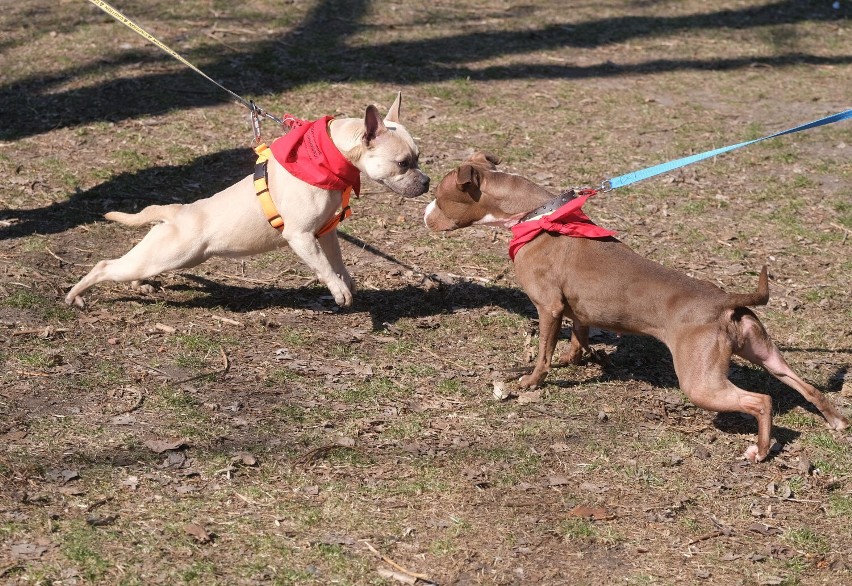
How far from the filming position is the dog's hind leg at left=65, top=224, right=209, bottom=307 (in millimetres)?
6805

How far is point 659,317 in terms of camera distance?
5.86 metres

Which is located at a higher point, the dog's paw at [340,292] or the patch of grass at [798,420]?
the dog's paw at [340,292]

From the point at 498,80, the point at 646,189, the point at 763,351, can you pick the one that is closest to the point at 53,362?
the point at 763,351

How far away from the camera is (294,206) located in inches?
264

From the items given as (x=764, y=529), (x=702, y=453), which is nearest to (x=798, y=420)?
(x=702, y=453)

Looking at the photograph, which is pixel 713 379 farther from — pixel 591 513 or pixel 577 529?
pixel 577 529

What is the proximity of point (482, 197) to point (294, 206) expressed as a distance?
3.93 ft

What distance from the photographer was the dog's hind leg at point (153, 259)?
6805 millimetres

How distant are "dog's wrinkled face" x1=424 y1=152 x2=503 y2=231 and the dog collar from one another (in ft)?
0.83

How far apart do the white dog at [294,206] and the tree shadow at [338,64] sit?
3.72m

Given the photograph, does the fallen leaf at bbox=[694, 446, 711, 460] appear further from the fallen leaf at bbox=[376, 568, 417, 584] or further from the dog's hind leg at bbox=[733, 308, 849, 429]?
the fallen leaf at bbox=[376, 568, 417, 584]

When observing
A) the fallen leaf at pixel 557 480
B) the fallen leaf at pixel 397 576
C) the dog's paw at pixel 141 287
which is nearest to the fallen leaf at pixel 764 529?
the fallen leaf at pixel 557 480

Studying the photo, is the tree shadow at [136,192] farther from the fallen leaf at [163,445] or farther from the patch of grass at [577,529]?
the patch of grass at [577,529]

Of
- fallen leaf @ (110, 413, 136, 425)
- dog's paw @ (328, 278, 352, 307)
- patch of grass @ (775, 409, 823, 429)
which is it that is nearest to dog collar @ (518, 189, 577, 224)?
dog's paw @ (328, 278, 352, 307)
